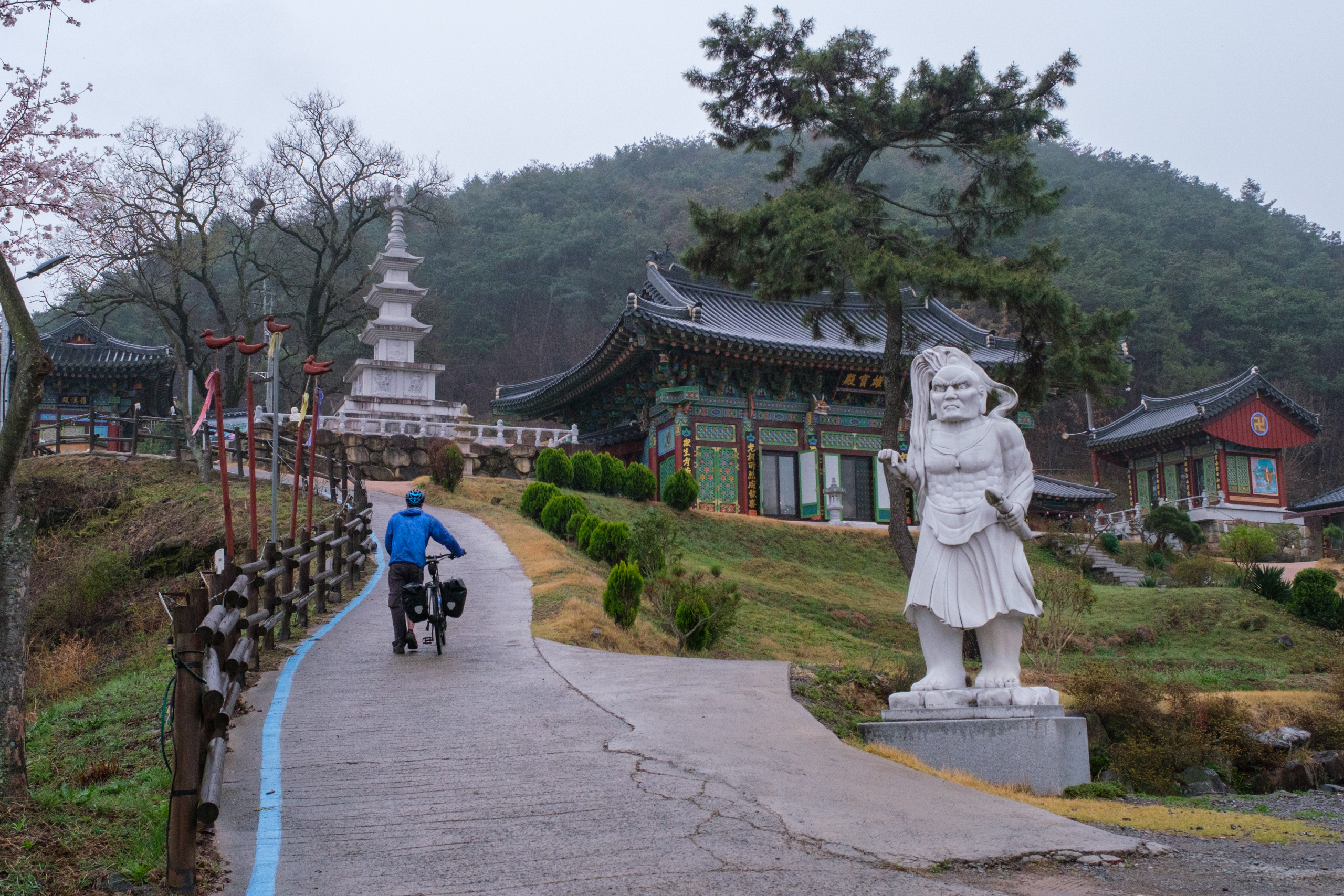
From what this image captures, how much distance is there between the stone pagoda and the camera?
33.6 metres

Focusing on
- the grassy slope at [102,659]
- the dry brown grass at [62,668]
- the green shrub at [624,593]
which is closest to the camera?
the grassy slope at [102,659]

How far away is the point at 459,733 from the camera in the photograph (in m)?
7.32

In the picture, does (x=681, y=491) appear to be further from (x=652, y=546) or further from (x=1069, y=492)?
(x=1069, y=492)

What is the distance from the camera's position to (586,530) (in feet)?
64.1

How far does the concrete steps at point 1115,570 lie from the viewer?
87.7 feet

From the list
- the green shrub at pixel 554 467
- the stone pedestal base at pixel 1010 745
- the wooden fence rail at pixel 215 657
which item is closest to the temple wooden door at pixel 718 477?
the green shrub at pixel 554 467

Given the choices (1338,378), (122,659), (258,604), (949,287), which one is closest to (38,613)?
(122,659)

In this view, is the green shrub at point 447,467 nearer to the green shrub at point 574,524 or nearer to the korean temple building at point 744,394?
the korean temple building at point 744,394

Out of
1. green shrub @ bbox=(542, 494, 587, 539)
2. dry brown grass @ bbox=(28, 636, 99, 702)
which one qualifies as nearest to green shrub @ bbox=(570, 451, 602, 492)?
green shrub @ bbox=(542, 494, 587, 539)

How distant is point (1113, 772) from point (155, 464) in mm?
21137

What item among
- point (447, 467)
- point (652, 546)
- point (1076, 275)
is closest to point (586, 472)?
point (447, 467)

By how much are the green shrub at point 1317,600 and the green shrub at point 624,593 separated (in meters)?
15.1

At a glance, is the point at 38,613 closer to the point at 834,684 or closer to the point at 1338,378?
the point at 834,684

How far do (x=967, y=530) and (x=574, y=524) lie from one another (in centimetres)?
1281
